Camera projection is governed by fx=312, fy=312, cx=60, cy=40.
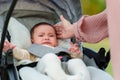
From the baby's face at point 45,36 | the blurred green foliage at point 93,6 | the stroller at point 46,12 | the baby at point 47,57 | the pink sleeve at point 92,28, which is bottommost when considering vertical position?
the baby at point 47,57

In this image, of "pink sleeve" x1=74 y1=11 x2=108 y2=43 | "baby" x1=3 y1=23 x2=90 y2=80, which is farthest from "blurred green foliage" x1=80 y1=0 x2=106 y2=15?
"pink sleeve" x1=74 y1=11 x2=108 y2=43

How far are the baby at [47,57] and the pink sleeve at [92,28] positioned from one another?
54 cm

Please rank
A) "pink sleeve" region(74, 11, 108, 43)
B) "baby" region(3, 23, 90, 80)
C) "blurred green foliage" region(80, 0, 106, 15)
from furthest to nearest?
"blurred green foliage" region(80, 0, 106, 15) < "baby" region(3, 23, 90, 80) < "pink sleeve" region(74, 11, 108, 43)

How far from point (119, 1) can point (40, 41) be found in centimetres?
145

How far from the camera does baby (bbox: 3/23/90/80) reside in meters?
1.39

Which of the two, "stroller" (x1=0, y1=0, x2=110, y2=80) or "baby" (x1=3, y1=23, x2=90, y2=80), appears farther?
"stroller" (x1=0, y1=0, x2=110, y2=80)

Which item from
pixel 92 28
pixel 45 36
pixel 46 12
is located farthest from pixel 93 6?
pixel 92 28

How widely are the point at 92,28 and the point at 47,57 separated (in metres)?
0.67

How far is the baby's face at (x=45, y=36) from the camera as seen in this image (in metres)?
1.82

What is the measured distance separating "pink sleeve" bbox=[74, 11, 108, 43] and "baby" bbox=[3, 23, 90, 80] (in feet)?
1.77

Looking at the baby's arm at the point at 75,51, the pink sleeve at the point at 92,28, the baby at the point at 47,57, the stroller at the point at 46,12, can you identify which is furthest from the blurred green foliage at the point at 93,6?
the pink sleeve at the point at 92,28

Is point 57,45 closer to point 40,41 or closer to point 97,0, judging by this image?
point 40,41

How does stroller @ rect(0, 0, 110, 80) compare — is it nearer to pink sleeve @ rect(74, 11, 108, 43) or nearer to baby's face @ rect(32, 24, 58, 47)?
baby's face @ rect(32, 24, 58, 47)

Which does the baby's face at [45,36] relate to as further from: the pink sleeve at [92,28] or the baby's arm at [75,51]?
the pink sleeve at [92,28]
